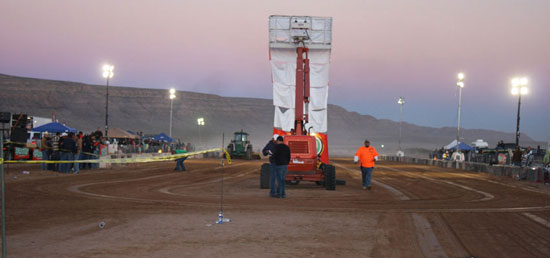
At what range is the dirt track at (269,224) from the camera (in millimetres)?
8070

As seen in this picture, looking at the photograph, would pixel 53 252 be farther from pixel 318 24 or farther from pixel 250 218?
pixel 318 24

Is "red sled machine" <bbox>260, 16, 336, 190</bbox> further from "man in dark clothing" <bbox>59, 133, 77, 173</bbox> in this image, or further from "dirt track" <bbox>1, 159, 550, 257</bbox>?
"man in dark clothing" <bbox>59, 133, 77, 173</bbox>

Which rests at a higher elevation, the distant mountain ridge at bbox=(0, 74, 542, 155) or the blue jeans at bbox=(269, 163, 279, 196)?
the distant mountain ridge at bbox=(0, 74, 542, 155)

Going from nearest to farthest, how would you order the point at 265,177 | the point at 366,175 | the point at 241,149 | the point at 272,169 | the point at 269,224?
1. the point at 269,224
2. the point at 272,169
3. the point at 265,177
4. the point at 366,175
5. the point at 241,149

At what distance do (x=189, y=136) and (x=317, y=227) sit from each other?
148019mm

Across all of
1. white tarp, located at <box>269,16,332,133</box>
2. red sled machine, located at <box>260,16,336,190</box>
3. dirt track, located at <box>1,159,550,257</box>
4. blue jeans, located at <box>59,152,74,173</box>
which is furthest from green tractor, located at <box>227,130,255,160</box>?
dirt track, located at <box>1,159,550,257</box>

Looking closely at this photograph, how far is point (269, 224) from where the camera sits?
34.6 feet

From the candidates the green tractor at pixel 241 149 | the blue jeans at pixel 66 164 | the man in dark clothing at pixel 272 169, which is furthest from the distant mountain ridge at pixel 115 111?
the man in dark clothing at pixel 272 169

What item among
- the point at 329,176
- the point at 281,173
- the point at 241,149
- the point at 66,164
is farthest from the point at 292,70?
the point at 241,149

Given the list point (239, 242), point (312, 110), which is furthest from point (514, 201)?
point (239, 242)

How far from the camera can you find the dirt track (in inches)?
318

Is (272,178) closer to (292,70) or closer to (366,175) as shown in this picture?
(366,175)

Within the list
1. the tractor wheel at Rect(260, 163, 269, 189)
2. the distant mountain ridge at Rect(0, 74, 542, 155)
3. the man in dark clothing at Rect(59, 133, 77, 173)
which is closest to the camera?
the tractor wheel at Rect(260, 163, 269, 189)

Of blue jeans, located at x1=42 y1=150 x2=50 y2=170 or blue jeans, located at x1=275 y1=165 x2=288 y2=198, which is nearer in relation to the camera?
blue jeans, located at x1=275 y1=165 x2=288 y2=198
